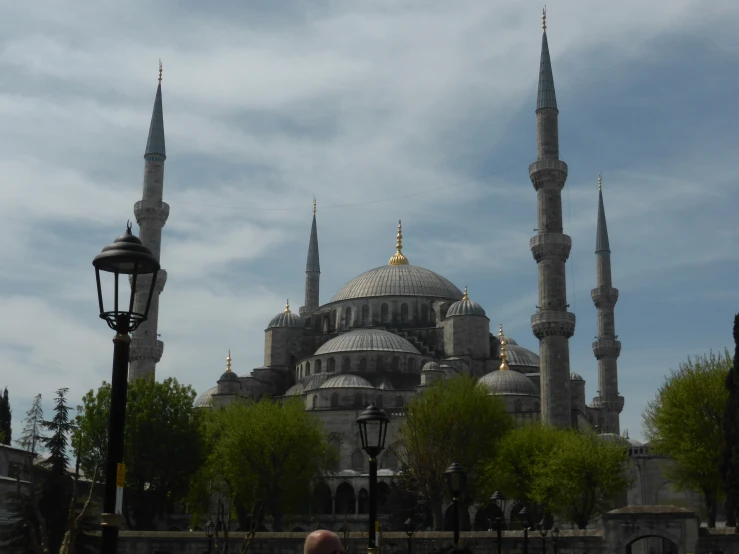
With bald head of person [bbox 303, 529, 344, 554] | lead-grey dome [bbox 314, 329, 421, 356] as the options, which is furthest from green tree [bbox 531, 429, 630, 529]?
bald head of person [bbox 303, 529, 344, 554]

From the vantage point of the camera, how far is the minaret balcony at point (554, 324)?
50.3 m

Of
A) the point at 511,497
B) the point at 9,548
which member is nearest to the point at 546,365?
the point at 511,497

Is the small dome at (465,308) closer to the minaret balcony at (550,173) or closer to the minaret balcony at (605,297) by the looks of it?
the minaret balcony at (605,297)

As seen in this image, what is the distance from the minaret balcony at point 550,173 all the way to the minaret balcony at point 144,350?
2304 cm

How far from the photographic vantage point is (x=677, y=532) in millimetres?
32719

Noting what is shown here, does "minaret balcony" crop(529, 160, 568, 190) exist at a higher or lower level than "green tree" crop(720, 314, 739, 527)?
higher

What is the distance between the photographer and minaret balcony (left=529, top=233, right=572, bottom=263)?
51406 mm

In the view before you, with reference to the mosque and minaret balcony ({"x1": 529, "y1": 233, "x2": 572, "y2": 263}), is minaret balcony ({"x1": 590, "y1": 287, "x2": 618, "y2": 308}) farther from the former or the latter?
minaret balcony ({"x1": 529, "y1": 233, "x2": 572, "y2": 263})

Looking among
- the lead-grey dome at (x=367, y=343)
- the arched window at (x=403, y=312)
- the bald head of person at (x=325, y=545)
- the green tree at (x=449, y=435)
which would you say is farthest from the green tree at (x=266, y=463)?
the bald head of person at (x=325, y=545)

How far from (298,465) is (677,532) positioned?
1839cm

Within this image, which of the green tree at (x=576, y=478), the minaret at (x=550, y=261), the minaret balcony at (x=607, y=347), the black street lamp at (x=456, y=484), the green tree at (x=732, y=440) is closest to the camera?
the black street lamp at (x=456, y=484)

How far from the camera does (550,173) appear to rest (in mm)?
52594

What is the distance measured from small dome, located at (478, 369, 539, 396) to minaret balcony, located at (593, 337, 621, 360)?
8.61 meters

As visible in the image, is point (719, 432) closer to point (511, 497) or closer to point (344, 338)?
point (511, 497)
